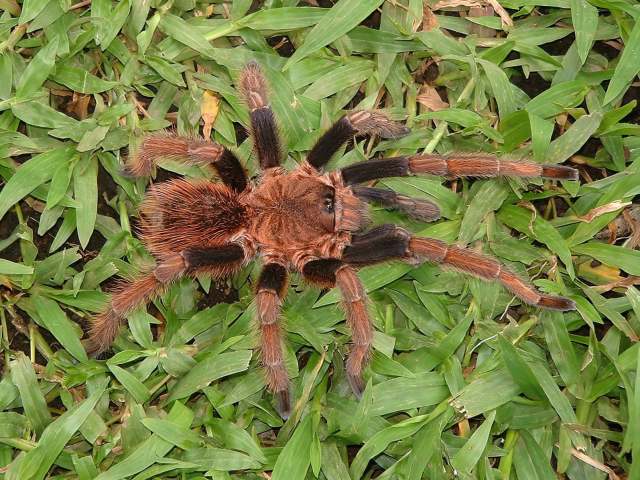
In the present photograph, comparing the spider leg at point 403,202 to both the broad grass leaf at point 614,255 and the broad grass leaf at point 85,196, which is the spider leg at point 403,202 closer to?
the broad grass leaf at point 614,255

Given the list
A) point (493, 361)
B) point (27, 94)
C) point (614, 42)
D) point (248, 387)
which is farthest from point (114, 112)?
point (614, 42)

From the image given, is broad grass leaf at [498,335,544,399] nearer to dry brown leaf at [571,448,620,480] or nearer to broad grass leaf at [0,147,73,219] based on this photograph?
dry brown leaf at [571,448,620,480]

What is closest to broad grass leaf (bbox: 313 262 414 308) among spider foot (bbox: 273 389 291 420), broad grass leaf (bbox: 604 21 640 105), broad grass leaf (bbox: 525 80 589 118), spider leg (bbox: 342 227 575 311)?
spider leg (bbox: 342 227 575 311)

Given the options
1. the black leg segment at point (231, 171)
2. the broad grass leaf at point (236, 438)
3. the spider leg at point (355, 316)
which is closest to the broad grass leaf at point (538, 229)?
the spider leg at point (355, 316)

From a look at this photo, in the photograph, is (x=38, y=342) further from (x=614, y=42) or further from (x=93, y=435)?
(x=614, y=42)

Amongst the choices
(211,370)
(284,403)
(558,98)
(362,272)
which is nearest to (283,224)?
(362,272)

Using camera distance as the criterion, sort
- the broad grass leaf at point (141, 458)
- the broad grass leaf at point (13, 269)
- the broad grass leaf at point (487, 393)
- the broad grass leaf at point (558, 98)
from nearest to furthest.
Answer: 1. the broad grass leaf at point (141, 458)
2. the broad grass leaf at point (487, 393)
3. the broad grass leaf at point (13, 269)
4. the broad grass leaf at point (558, 98)

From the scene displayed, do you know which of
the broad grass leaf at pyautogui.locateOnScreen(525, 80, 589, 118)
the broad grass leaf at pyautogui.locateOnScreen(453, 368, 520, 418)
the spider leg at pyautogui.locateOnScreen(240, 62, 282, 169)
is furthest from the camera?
the broad grass leaf at pyautogui.locateOnScreen(525, 80, 589, 118)
